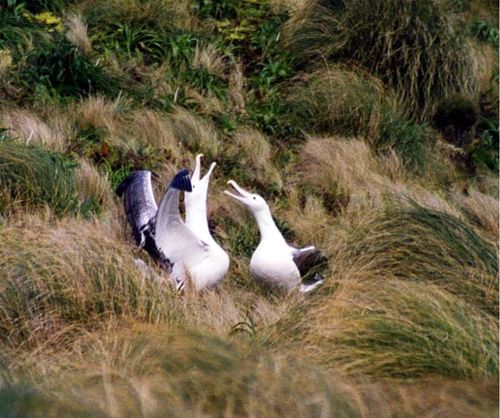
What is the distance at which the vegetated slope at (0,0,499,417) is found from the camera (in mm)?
5258

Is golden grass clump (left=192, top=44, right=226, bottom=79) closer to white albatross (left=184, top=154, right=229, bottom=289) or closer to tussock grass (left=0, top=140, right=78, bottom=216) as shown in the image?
tussock grass (left=0, top=140, right=78, bottom=216)

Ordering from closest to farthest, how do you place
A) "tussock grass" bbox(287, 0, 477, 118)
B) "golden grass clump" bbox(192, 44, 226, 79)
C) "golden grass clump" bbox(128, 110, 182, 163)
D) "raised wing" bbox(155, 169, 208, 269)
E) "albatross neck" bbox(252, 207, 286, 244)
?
"raised wing" bbox(155, 169, 208, 269) → "albatross neck" bbox(252, 207, 286, 244) → "golden grass clump" bbox(128, 110, 182, 163) → "golden grass clump" bbox(192, 44, 226, 79) → "tussock grass" bbox(287, 0, 477, 118)

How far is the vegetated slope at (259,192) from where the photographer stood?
526cm

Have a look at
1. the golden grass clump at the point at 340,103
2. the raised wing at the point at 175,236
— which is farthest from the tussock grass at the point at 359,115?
the raised wing at the point at 175,236

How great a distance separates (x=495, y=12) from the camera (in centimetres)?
1346

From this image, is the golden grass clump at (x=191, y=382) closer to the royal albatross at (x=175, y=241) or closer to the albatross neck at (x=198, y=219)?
the royal albatross at (x=175, y=241)

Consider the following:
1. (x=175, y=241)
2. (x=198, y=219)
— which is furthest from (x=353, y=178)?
(x=175, y=241)

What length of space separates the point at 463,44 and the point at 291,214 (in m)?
3.34

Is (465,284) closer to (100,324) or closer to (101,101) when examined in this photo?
(100,324)

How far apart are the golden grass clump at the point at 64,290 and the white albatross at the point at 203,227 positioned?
0.68 metres

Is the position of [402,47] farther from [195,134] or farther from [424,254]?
[424,254]

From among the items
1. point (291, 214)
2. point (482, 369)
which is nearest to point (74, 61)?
point (291, 214)

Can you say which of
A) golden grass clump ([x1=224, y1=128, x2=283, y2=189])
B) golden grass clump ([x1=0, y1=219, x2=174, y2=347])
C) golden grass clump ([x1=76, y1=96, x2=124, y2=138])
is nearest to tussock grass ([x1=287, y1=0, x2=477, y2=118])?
golden grass clump ([x1=224, y1=128, x2=283, y2=189])

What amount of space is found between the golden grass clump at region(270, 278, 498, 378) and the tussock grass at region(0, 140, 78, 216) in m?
2.13
